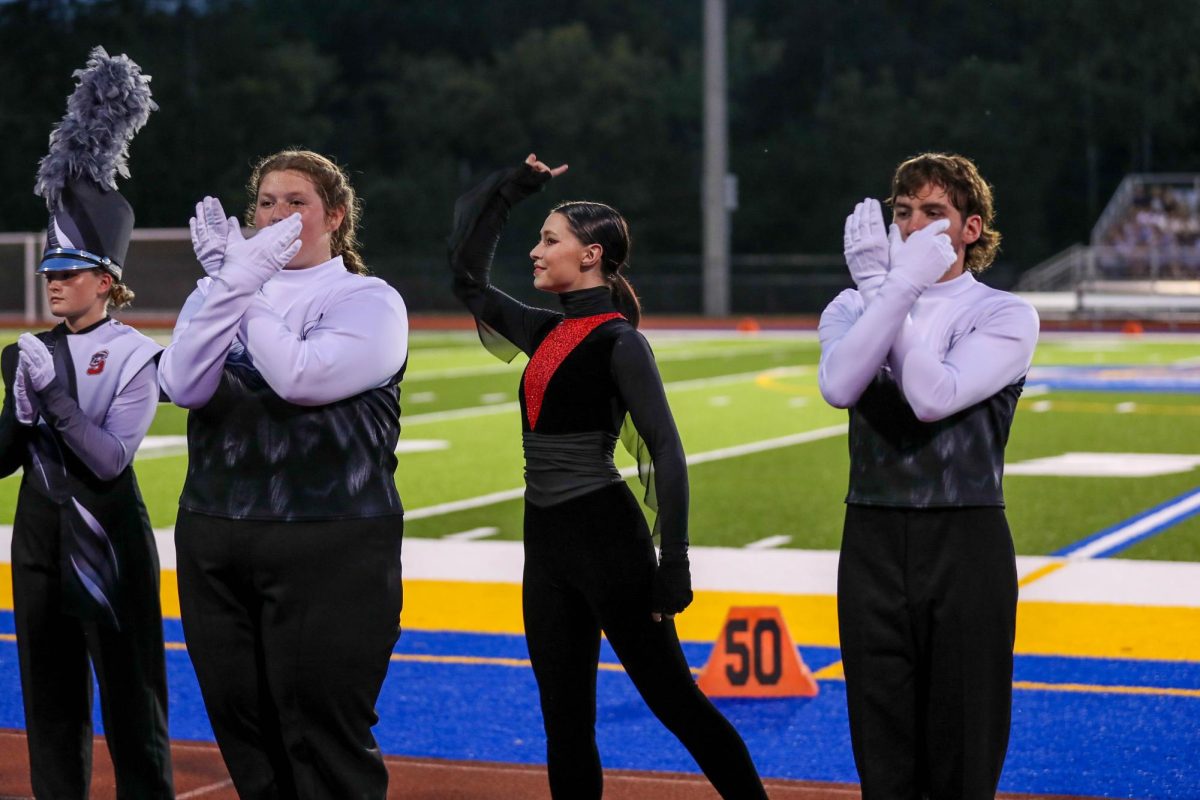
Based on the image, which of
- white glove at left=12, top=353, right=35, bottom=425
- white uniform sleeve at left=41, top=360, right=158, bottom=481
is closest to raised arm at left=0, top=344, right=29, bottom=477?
white glove at left=12, top=353, right=35, bottom=425

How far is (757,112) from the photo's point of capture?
62531 millimetres

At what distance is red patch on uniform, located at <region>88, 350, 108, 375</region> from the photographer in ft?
15.3

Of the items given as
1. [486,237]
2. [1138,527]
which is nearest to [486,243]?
[486,237]

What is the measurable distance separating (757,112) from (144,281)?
1067 inches

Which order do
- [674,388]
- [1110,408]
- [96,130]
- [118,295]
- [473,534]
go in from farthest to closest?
[674,388] < [1110,408] < [473,534] < [118,295] < [96,130]

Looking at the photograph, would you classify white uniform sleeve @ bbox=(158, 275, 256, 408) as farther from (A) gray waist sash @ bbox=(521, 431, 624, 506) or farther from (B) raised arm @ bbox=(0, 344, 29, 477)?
(A) gray waist sash @ bbox=(521, 431, 624, 506)

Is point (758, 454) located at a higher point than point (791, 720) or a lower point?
lower

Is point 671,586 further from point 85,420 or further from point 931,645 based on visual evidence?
point 85,420

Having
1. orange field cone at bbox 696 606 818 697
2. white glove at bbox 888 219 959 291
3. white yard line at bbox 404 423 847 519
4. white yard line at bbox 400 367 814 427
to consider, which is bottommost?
white yard line at bbox 400 367 814 427

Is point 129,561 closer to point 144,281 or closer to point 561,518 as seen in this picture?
point 561,518

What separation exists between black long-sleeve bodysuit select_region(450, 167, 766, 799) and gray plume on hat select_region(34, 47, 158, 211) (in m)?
1.11

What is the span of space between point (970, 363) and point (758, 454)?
38.0ft

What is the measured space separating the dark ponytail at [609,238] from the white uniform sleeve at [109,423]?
104 cm

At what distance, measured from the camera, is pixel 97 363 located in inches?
184
